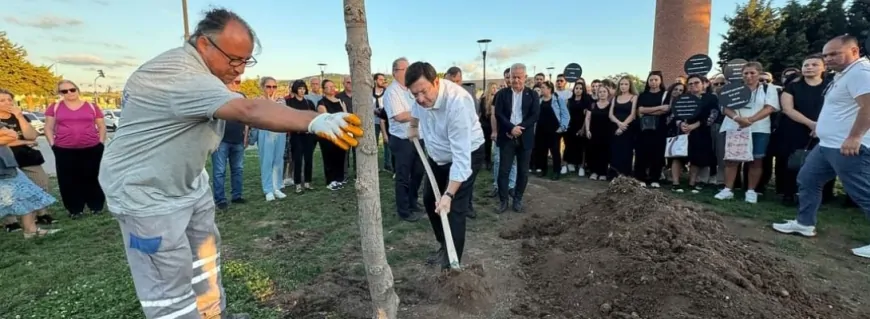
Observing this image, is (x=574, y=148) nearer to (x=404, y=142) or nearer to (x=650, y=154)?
(x=650, y=154)

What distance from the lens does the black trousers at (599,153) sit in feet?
25.5

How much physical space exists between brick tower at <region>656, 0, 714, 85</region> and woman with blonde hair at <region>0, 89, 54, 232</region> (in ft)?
48.6

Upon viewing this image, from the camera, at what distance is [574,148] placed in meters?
8.57

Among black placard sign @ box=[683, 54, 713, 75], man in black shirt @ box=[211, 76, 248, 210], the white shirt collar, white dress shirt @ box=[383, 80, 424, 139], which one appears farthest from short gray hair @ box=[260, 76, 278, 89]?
black placard sign @ box=[683, 54, 713, 75]

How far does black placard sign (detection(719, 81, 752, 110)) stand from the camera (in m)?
5.97

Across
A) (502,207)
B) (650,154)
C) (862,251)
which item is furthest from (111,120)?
(862,251)

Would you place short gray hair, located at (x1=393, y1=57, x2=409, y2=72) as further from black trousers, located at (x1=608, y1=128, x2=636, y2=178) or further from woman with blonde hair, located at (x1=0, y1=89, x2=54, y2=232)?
woman with blonde hair, located at (x1=0, y1=89, x2=54, y2=232)

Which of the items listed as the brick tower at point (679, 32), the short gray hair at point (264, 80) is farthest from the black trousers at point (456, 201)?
the brick tower at point (679, 32)

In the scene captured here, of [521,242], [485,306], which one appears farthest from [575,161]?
[485,306]

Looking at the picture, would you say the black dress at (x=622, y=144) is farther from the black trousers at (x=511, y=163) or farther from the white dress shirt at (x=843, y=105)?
the white dress shirt at (x=843, y=105)

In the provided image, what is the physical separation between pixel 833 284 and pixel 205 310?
436 centimetres

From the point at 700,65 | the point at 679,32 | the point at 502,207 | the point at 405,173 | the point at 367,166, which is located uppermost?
the point at 679,32

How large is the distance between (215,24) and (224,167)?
4582 mm

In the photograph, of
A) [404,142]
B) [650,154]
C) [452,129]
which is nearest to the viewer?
[452,129]
